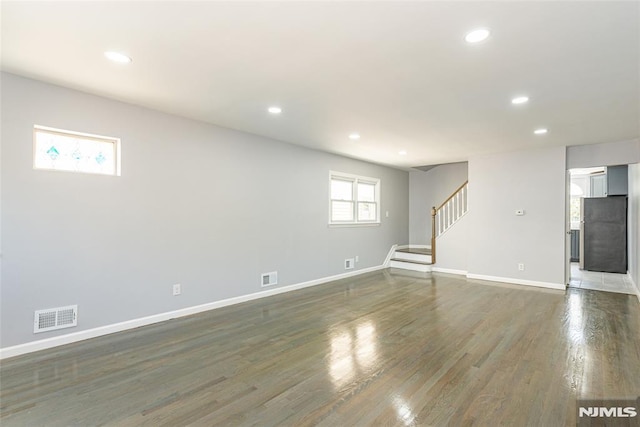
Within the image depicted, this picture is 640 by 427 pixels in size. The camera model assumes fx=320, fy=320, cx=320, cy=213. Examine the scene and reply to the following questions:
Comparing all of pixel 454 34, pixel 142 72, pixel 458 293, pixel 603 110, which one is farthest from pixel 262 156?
pixel 603 110

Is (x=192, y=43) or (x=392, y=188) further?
(x=392, y=188)

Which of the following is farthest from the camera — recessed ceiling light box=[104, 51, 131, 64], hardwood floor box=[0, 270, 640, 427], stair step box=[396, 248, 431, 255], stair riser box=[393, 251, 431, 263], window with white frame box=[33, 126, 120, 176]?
stair step box=[396, 248, 431, 255]

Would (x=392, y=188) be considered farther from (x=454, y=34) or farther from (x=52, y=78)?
(x=52, y=78)

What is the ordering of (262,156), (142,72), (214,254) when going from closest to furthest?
(142,72)
(214,254)
(262,156)

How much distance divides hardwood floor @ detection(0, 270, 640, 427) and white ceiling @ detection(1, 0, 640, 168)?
2.59 m

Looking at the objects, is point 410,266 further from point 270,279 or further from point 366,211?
point 270,279

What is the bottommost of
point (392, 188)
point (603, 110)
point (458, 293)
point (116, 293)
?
point (458, 293)

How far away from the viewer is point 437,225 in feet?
26.2

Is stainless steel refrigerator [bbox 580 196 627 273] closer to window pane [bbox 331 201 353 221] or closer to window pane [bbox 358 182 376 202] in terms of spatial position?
window pane [bbox 358 182 376 202]

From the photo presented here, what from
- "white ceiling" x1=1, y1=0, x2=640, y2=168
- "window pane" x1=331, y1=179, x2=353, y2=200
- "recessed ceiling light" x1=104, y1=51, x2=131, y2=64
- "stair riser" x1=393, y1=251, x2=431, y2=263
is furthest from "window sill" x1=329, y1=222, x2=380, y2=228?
"recessed ceiling light" x1=104, y1=51, x2=131, y2=64

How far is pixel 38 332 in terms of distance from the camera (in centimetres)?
314

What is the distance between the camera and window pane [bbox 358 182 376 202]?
757 centimetres

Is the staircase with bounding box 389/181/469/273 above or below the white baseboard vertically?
above

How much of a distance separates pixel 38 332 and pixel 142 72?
2712mm
